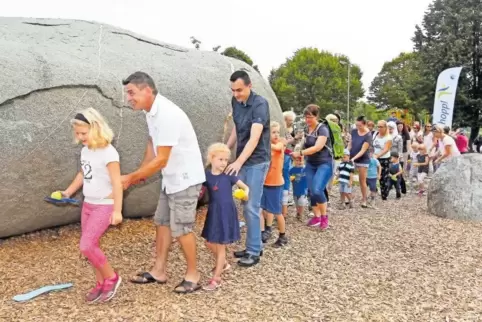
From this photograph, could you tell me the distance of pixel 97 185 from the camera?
136 inches

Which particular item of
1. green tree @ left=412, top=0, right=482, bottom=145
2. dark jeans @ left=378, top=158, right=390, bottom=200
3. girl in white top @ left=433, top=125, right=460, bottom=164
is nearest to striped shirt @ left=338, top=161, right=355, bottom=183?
dark jeans @ left=378, top=158, right=390, bottom=200

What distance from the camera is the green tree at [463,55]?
2253 cm

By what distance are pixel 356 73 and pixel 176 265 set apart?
4837 cm

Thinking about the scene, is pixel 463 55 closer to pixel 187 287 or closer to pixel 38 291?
pixel 187 287

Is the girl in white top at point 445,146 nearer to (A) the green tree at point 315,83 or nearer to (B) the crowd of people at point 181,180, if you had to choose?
(B) the crowd of people at point 181,180

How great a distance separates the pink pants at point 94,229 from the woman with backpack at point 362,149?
4.43 meters

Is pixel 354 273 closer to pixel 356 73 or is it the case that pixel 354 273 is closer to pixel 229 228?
pixel 229 228

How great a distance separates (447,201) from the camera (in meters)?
6.76

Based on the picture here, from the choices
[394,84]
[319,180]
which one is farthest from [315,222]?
[394,84]

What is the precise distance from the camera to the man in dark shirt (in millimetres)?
4180

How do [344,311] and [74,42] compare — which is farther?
[74,42]

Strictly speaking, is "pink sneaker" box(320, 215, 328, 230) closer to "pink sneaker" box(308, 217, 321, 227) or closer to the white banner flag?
"pink sneaker" box(308, 217, 321, 227)

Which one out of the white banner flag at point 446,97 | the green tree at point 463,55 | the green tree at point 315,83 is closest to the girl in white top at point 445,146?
the white banner flag at point 446,97

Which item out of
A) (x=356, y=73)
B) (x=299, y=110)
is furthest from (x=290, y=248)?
(x=356, y=73)
